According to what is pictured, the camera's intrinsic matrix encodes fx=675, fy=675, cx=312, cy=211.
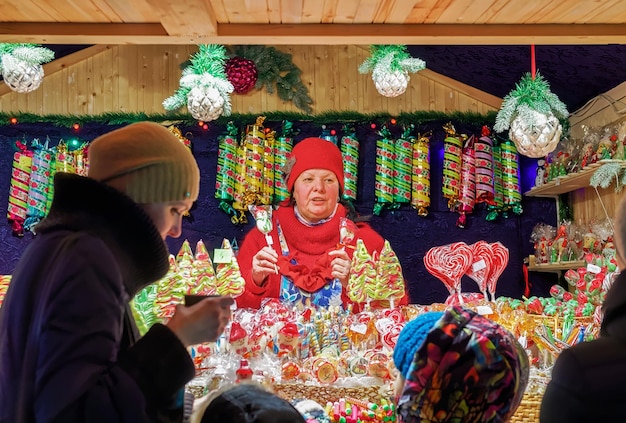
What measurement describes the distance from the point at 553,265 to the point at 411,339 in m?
3.60

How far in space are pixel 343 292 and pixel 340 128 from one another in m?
1.64

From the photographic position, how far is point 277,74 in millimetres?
5359

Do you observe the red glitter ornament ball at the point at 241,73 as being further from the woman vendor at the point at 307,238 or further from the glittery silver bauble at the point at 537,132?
the glittery silver bauble at the point at 537,132

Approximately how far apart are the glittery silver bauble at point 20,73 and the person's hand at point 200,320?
3.25 metres

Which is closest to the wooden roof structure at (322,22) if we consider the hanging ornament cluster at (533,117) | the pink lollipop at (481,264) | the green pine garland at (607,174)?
the hanging ornament cluster at (533,117)

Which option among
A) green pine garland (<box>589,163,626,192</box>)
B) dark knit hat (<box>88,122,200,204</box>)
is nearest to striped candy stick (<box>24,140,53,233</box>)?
green pine garland (<box>589,163,626,192</box>)

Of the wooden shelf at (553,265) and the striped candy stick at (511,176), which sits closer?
the wooden shelf at (553,265)

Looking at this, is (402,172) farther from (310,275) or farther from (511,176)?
(310,275)

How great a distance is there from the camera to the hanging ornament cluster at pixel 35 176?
4992 millimetres

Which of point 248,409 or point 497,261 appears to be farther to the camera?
point 497,261

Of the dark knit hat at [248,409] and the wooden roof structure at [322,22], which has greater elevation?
the wooden roof structure at [322,22]

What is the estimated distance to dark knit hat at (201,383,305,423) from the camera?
3.82ft

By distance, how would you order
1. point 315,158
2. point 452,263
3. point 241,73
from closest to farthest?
1. point 452,263
2. point 315,158
3. point 241,73

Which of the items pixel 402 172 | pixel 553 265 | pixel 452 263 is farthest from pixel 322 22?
pixel 553 265
